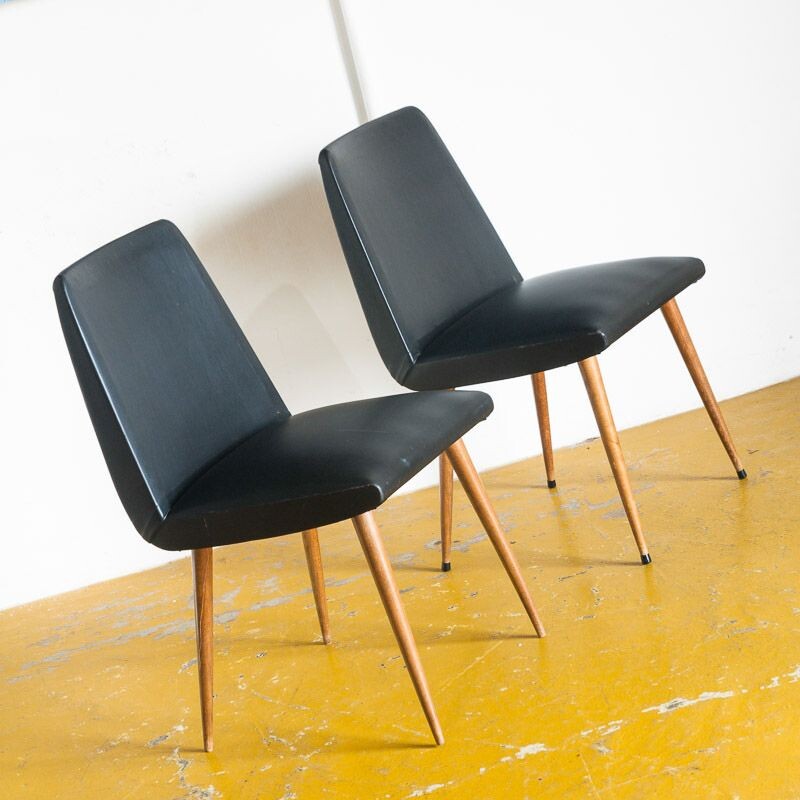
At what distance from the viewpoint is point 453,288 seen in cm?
215

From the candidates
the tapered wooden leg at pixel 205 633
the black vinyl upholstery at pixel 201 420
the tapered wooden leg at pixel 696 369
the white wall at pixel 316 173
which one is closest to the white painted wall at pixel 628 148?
the white wall at pixel 316 173

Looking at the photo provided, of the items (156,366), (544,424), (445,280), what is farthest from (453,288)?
(156,366)

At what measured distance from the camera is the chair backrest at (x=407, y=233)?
2.03 meters

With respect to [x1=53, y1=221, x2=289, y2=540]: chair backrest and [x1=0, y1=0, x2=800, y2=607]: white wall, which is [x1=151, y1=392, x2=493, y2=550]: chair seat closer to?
[x1=53, y1=221, x2=289, y2=540]: chair backrest

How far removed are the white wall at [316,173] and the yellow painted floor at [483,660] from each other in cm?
23

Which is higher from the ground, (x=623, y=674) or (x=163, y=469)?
(x=163, y=469)

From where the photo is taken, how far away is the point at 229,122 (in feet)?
8.04

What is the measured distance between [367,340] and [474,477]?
93 centimetres

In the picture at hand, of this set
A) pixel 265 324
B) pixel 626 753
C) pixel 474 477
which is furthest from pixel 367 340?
pixel 626 753

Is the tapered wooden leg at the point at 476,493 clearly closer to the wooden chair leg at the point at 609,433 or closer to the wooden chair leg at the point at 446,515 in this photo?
the wooden chair leg at the point at 609,433

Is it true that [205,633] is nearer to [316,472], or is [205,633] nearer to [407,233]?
[316,472]

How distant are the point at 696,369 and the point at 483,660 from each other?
0.73m

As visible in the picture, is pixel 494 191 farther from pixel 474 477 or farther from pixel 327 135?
pixel 474 477

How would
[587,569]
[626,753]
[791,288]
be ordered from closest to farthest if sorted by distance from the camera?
[626,753] < [587,569] < [791,288]
